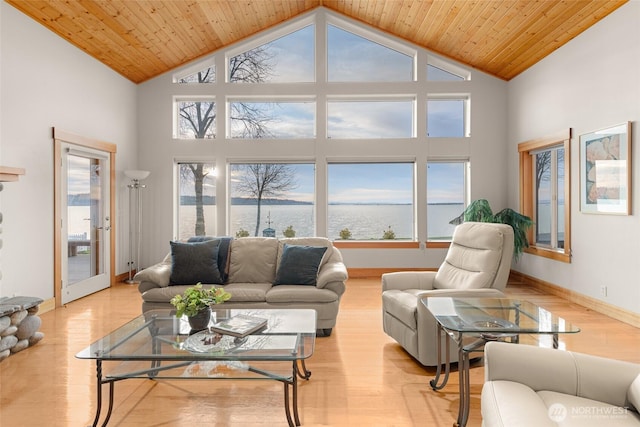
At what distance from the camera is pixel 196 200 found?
7.28m

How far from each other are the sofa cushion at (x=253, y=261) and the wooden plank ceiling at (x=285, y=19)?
315 centimetres

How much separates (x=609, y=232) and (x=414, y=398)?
3.33 m

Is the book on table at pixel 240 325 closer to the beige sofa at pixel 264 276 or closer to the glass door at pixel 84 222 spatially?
the beige sofa at pixel 264 276

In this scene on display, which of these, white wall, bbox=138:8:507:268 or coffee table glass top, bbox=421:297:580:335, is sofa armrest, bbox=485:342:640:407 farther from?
white wall, bbox=138:8:507:268

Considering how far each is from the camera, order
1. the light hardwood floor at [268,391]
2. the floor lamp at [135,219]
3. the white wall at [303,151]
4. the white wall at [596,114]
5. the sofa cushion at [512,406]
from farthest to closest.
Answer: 1. the white wall at [303,151]
2. the floor lamp at [135,219]
3. the white wall at [596,114]
4. the light hardwood floor at [268,391]
5. the sofa cushion at [512,406]

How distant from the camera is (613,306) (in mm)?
4523

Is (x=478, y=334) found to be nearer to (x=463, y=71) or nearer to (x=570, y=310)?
(x=570, y=310)

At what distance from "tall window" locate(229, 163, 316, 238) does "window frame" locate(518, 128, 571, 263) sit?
3.32 m

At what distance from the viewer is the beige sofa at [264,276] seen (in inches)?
150

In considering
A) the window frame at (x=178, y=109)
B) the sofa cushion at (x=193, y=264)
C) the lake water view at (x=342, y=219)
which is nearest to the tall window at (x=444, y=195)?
the lake water view at (x=342, y=219)

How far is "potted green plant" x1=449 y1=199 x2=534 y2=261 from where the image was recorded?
617 centimetres

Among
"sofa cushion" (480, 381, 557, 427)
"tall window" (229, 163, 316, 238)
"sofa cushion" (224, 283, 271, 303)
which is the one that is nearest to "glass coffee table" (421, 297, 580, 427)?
"sofa cushion" (480, 381, 557, 427)

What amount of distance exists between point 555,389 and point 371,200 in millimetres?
5604

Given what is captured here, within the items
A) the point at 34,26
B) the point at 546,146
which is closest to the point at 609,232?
the point at 546,146
